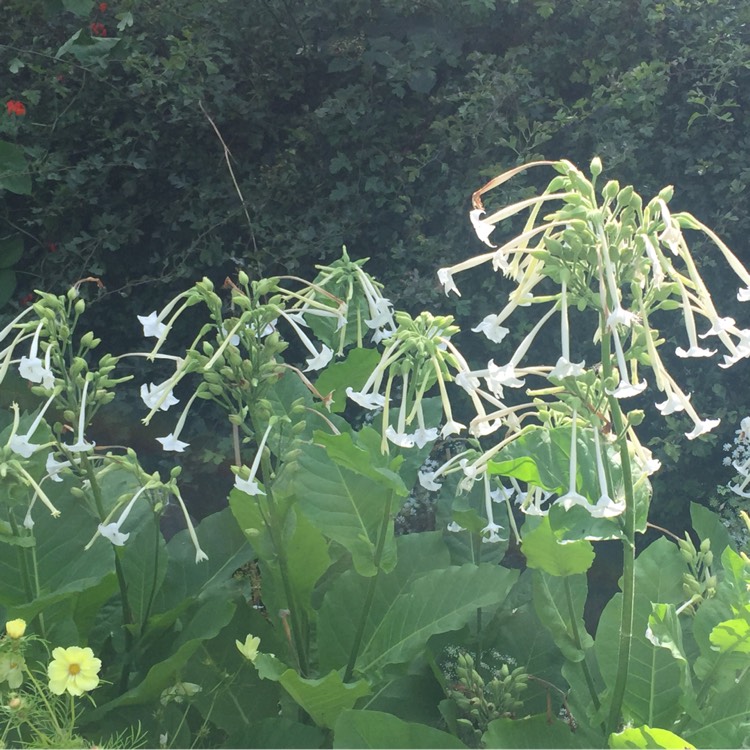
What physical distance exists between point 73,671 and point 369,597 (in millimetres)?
519

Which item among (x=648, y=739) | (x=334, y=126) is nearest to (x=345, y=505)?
(x=648, y=739)

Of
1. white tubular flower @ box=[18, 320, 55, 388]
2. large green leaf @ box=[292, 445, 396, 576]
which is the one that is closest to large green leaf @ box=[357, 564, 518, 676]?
large green leaf @ box=[292, 445, 396, 576]

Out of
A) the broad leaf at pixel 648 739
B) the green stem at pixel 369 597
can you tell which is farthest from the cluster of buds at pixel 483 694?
the broad leaf at pixel 648 739

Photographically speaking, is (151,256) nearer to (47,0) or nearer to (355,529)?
(47,0)

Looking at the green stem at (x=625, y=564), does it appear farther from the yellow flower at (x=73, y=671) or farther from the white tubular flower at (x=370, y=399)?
the yellow flower at (x=73, y=671)

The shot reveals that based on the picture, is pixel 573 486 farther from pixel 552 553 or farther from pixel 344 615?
pixel 344 615

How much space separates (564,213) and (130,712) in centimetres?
117

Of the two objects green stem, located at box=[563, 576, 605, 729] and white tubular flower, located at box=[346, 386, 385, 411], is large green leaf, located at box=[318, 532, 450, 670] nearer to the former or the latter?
green stem, located at box=[563, 576, 605, 729]

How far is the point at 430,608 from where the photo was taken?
159cm

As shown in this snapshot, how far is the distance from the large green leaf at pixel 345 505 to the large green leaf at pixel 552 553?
247mm

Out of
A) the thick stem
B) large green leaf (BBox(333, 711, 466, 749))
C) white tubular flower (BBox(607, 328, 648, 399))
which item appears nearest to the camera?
white tubular flower (BBox(607, 328, 648, 399))

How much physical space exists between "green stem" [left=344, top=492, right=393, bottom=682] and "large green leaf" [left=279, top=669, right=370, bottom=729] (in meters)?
0.13

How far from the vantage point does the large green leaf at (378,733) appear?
4.21ft

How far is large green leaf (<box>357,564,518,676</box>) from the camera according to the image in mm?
1538
